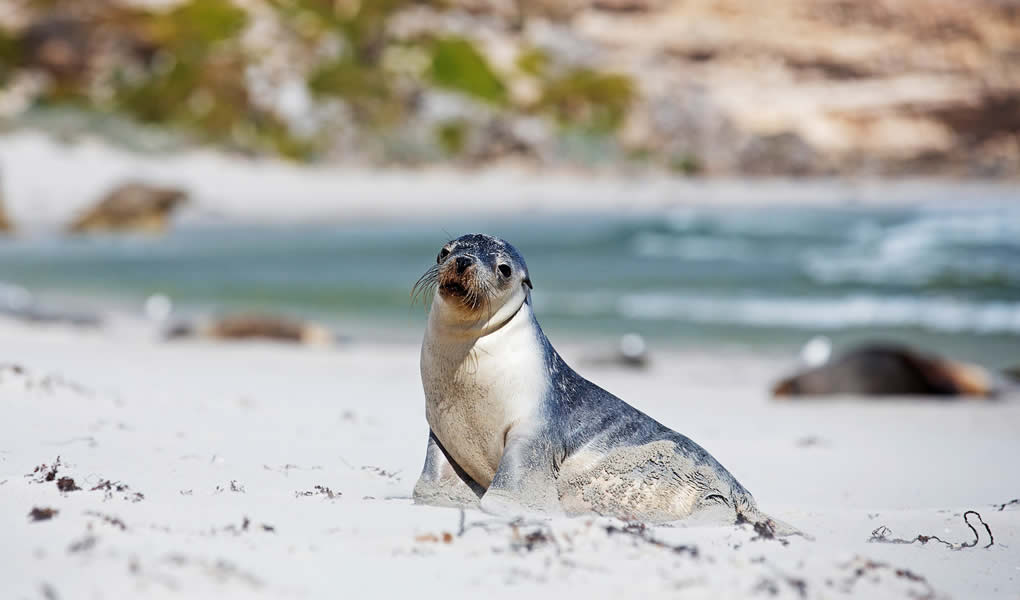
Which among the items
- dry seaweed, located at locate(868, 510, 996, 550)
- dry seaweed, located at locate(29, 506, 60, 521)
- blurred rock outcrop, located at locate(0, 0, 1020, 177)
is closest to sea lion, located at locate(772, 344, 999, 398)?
dry seaweed, located at locate(868, 510, 996, 550)

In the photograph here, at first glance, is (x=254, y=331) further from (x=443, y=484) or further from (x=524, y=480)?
(x=524, y=480)

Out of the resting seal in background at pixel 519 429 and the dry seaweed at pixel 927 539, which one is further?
the dry seaweed at pixel 927 539

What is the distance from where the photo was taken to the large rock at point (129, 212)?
2142cm

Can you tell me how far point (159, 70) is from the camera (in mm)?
38062

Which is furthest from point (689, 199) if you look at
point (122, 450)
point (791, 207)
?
point (122, 450)

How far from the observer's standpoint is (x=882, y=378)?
28.6ft

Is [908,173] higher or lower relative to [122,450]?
higher

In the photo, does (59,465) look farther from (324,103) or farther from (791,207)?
(324,103)

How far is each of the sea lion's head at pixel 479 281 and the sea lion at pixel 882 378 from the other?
5057mm

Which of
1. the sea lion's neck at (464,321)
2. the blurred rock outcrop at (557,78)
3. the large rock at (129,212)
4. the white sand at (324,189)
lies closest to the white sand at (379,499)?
the sea lion's neck at (464,321)

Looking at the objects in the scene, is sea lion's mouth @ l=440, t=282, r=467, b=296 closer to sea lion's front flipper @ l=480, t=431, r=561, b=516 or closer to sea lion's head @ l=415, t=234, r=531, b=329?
sea lion's head @ l=415, t=234, r=531, b=329

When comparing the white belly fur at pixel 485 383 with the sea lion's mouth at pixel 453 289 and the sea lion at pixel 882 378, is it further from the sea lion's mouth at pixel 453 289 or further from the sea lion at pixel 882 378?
the sea lion at pixel 882 378

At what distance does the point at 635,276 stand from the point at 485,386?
14.5 m

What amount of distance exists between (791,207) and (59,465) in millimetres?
32291
